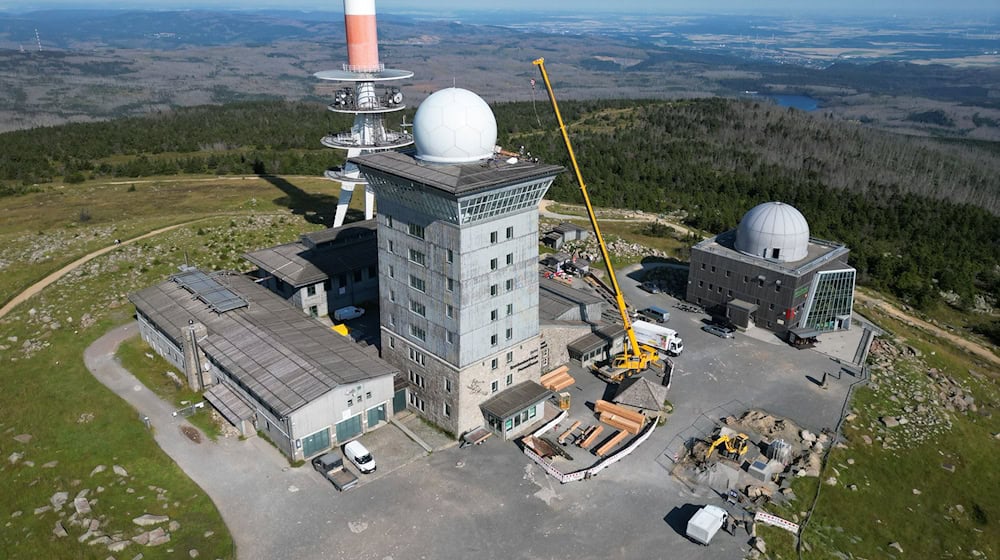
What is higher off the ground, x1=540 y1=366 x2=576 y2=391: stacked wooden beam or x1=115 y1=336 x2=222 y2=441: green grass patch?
x1=540 y1=366 x2=576 y2=391: stacked wooden beam

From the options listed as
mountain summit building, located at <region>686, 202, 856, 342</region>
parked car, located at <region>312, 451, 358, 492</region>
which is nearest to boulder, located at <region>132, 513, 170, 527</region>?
parked car, located at <region>312, 451, 358, 492</region>

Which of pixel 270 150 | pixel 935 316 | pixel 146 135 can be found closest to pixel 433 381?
pixel 935 316

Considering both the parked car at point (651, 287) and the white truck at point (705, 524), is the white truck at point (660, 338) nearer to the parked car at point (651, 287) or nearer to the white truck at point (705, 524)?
the parked car at point (651, 287)

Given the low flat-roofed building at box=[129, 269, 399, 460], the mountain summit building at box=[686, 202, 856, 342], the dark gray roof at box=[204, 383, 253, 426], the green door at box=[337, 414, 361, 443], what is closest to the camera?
the low flat-roofed building at box=[129, 269, 399, 460]

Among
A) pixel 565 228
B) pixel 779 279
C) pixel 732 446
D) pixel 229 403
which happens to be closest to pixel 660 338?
pixel 779 279

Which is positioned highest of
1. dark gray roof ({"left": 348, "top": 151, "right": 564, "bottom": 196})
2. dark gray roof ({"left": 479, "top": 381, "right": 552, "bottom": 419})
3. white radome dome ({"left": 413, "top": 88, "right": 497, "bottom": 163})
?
white radome dome ({"left": 413, "top": 88, "right": 497, "bottom": 163})

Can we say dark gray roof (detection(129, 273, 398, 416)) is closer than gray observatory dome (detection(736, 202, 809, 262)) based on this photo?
Yes

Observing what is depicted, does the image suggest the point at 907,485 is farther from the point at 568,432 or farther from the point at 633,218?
the point at 633,218

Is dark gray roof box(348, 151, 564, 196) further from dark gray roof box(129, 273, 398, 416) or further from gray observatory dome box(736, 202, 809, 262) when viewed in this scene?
gray observatory dome box(736, 202, 809, 262)

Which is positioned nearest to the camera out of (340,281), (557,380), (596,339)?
(557,380)
